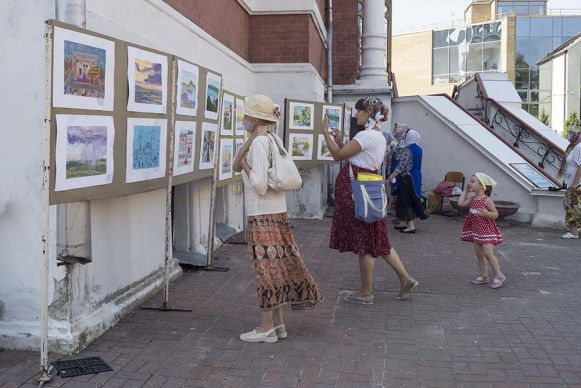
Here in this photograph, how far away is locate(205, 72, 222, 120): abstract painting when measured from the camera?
648cm

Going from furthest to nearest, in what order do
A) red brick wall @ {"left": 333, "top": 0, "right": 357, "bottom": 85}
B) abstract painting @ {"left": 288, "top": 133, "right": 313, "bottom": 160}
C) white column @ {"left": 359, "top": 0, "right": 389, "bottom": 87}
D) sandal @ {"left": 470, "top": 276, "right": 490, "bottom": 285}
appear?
red brick wall @ {"left": 333, "top": 0, "right": 357, "bottom": 85} → white column @ {"left": 359, "top": 0, "right": 389, "bottom": 87} → abstract painting @ {"left": 288, "top": 133, "right": 313, "bottom": 160} → sandal @ {"left": 470, "top": 276, "right": 490, "bottom": 285}

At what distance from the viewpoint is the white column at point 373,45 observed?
15.6m

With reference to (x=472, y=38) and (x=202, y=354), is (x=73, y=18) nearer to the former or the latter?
(x=202, y=354)

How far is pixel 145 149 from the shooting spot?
203 inches

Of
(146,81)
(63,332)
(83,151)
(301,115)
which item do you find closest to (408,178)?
(301,115)

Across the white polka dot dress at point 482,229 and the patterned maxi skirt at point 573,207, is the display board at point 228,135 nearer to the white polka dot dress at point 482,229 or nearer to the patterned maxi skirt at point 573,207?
the white polka dot dress at point 482,229

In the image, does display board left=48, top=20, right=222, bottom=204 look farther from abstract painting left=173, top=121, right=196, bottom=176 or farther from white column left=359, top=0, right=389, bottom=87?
white column left=359, top=0, right=389, bottom=87

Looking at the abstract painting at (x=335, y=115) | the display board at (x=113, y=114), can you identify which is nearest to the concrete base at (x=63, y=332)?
the display board at (x=113, y=114)

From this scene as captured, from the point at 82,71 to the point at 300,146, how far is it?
22.4ft

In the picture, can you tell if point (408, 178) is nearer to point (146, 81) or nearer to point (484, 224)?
point (484, 224)

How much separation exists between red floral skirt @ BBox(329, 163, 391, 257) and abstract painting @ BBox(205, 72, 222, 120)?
151 centimetres

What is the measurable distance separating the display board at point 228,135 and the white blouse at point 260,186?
8.50 feet

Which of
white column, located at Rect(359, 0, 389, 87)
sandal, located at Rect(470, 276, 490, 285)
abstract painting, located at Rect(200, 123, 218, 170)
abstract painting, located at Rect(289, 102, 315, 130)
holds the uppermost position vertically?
white column, located at Rect(359, 0, 389, 87)

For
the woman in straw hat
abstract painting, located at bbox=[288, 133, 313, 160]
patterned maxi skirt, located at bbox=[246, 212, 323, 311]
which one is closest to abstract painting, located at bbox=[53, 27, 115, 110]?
the woman in straw hat
